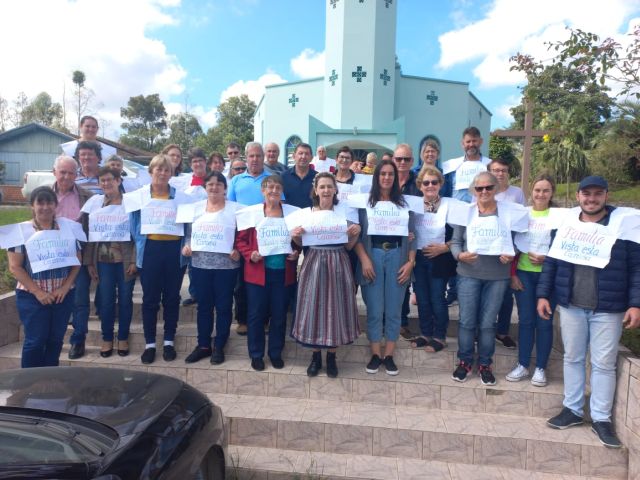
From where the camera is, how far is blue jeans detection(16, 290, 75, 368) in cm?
396

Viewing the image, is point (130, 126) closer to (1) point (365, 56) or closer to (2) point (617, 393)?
(1) point (365, 56)

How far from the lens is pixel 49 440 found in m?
2.01

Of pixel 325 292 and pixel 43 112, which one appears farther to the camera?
pixel 43 112

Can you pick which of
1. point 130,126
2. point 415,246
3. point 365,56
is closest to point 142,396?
point 415,246

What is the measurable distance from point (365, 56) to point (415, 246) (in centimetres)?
1642

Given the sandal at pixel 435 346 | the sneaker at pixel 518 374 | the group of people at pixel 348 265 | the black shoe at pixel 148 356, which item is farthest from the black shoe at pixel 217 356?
the sneaker at pixel 518 374

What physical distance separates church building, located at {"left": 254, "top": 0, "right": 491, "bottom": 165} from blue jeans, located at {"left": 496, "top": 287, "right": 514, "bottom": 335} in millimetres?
14169

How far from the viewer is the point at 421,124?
70.2 ft

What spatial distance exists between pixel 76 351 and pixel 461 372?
4.00m

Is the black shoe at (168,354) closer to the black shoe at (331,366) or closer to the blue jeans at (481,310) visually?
the black shoe at (331,366)

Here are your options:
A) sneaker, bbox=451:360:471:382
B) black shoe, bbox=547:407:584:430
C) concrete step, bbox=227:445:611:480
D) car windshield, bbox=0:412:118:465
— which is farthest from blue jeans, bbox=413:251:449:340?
car windshield, bbox=0:412:118:465

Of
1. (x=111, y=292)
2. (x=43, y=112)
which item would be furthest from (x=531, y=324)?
(x=43, y=112)

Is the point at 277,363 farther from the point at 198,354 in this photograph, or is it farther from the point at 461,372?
the point at 461,372

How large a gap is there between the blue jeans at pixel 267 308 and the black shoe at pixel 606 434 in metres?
2.90
